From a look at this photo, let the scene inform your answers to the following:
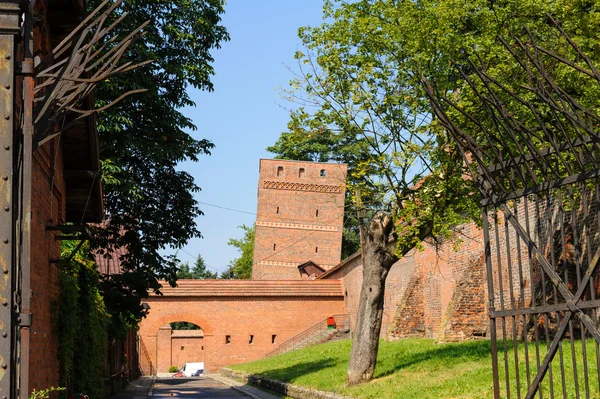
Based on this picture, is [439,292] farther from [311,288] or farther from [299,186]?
[299,186]

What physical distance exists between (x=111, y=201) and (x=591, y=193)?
1076 centimetres

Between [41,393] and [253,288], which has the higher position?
[253,288]

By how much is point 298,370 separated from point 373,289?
25.0 feet

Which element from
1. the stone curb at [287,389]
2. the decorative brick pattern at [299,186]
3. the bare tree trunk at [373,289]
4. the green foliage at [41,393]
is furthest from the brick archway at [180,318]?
the green foliage at [41,393]

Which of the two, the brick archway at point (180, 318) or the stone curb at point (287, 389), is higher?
the brick archway at point (180, 318)

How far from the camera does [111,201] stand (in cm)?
1906

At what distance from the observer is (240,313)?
44.0 m

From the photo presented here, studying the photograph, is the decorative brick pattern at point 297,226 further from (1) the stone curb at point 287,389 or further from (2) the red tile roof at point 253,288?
(1) the stone curb at point 287,389

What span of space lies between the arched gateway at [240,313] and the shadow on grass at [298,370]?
52.8 ft

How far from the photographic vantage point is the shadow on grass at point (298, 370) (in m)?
22.8

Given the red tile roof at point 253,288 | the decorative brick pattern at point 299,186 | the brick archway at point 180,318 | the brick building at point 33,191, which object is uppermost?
the decorative brick pattern at point 299,186

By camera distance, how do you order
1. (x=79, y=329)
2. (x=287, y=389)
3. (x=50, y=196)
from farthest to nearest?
(x=287, y=389)
(x=79, y=329)
(x=50, y=196)

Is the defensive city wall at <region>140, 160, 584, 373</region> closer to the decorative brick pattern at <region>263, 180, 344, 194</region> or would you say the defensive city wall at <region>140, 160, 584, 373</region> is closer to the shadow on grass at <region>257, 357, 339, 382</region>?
the decorative brick pattern at <region>263, 180, 344, 194</region>

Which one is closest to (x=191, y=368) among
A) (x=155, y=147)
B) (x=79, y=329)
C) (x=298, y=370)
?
(x=298, y=370)
